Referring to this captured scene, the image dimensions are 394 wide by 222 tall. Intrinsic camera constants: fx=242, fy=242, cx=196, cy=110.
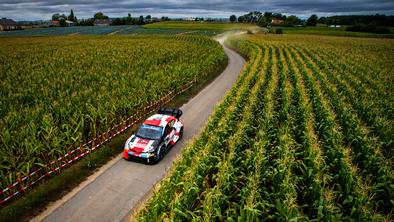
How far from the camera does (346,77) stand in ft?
85.3

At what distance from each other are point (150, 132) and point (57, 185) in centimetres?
484

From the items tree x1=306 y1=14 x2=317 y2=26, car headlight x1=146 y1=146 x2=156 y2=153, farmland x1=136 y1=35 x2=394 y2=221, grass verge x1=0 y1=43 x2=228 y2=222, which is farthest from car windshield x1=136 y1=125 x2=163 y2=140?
tree x1=306 y1=14 x2=317 y2=26

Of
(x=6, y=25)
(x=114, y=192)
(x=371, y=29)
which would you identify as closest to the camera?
(x=114, y=192)

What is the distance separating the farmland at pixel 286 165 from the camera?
7398 millimetres

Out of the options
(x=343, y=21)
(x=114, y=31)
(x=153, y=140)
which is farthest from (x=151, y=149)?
(x=343, y=21)

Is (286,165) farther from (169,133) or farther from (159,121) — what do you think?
(159,121)

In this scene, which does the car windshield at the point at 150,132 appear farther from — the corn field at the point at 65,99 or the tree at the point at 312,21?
the tree at the point at 312,21

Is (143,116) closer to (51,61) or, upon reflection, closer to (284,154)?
(284,154)

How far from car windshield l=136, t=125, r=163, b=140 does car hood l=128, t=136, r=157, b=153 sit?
0.86 feet

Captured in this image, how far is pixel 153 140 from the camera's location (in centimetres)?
1262

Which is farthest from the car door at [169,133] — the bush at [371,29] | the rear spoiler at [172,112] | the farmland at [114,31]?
the bush at [371,29]

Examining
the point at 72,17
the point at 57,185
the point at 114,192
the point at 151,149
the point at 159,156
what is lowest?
the point at 114,192

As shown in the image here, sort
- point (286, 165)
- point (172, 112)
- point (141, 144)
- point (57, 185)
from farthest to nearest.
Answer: point (172, 112) < point (141, 144) < point (57, 185) < point (286, 165)

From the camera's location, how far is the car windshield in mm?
12867
